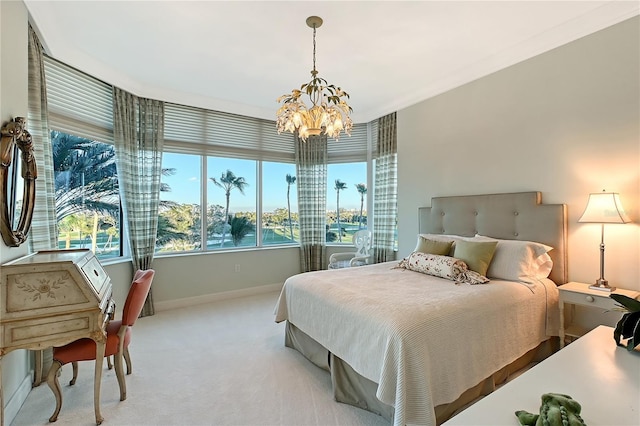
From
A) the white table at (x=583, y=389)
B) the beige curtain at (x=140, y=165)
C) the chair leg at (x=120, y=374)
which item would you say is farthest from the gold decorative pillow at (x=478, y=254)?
the beige curtain at (x=140, y=165)

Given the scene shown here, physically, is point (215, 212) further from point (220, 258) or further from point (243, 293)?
point (243, 293)

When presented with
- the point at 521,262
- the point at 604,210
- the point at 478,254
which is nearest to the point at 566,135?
the point at 604,210

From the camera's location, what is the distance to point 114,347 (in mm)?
2158

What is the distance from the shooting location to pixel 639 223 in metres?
2.43

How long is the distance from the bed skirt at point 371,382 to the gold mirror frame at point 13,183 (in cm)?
225

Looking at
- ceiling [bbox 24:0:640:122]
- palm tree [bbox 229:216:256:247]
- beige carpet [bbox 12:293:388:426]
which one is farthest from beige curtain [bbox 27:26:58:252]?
palm tree [bbox 229:216:256:247]

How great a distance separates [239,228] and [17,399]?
317 centimetres

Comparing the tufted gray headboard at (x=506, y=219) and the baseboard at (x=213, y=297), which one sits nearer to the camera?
the tufted gray headboard at (x=506, y=219)

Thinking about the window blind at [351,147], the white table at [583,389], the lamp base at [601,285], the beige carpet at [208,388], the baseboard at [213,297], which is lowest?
Answer: the beige carpet at [208,388]

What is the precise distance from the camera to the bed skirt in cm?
194

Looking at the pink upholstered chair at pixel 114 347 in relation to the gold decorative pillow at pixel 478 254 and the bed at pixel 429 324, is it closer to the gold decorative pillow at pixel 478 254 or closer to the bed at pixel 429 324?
the bed at pixel 429 324

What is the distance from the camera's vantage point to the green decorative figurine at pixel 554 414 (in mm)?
765

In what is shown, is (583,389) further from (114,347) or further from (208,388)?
(114,347)

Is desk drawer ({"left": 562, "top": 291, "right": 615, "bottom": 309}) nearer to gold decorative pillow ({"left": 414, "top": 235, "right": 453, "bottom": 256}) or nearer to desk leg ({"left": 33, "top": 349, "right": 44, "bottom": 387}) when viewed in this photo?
gold decorative pillow ({"left": 414, "top": 235, "right": 453, "bottom": 256})
